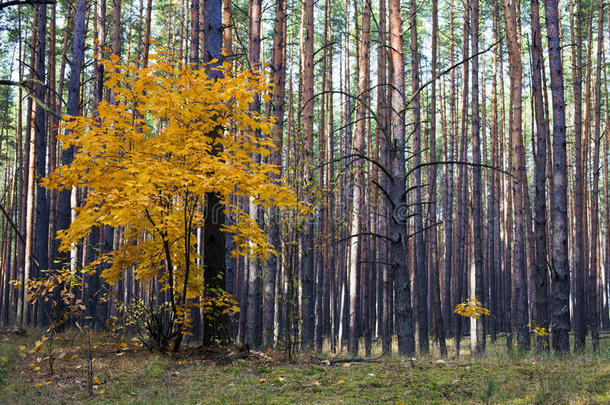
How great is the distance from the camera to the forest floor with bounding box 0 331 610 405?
5.00 meters

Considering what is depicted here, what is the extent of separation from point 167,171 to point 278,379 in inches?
114

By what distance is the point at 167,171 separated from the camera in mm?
6211

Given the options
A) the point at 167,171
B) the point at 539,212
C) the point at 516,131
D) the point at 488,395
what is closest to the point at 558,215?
the point at 539,212

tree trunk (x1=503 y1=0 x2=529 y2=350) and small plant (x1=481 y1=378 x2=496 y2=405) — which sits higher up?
tree trunk (x1=503 y1=0 x2=529 y2=350)

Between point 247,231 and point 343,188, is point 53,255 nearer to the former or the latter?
point 247,231

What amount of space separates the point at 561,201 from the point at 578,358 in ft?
10.9

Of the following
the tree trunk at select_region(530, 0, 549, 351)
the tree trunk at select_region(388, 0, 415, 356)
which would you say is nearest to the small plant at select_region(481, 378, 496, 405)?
the tree trunk at select_region(388, 0, 415, 356)

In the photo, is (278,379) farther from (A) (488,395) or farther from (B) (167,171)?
(B) (167,171)

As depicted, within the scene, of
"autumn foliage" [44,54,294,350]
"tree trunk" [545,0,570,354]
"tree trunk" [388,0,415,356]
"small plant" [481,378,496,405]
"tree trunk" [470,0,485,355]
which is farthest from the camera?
"tree trunk" [470,0,485,355]

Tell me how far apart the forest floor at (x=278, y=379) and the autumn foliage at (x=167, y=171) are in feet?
3.17

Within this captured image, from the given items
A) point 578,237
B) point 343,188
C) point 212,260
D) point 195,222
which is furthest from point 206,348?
point 343,188

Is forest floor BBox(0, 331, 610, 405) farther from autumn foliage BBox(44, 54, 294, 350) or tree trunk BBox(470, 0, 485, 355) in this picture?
tree trunk BBox(470, 0, 485, 355)

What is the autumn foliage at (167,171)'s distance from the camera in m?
6.37

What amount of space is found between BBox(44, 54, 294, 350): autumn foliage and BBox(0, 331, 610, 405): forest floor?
0.97 meters
